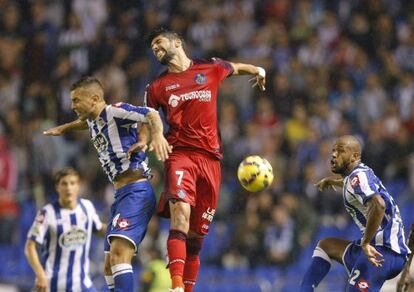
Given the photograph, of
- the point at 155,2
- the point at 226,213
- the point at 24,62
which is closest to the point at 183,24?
the point at 155,2

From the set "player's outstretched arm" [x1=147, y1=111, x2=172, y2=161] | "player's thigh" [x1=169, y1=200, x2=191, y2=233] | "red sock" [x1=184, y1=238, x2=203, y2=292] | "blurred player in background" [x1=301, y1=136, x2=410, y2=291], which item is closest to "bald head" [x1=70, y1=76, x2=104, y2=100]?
"player's outstretched arm" [x1=147, y1=111, x2=172, y2=161]

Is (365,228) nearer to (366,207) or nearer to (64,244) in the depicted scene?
(366,207)

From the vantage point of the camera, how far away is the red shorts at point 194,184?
10062mm

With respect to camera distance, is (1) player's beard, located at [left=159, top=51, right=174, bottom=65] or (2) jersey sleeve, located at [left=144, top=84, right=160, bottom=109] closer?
(2) jersey sleeve, located at [left=144, top=84, right=160, bottom=109]

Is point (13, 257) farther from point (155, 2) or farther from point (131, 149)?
point (131, 149)

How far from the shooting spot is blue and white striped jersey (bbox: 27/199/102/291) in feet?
40.0

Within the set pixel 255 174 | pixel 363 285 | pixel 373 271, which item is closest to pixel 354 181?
pixel 373 271

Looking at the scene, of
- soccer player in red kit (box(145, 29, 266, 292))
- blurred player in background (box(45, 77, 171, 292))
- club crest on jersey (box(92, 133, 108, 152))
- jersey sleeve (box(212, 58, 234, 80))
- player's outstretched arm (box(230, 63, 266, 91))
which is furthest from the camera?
player's outstretched arm (box(230, 63, 266, 91))

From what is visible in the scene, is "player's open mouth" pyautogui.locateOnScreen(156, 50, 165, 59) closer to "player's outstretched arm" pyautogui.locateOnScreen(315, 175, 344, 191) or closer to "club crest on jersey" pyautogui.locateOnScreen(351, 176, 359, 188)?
"player's outstretched arm" pyautogui.locateOnScreen(315, 175, 344, 191)

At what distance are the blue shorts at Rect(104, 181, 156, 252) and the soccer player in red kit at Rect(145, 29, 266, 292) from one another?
23 centimetres

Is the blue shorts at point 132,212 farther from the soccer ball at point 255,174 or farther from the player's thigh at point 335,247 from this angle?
the player's thigh at point 335,247

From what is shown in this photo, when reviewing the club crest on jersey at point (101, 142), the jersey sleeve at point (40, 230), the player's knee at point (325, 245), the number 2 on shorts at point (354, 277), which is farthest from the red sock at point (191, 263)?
the jersey sleeve at point (40, 230)

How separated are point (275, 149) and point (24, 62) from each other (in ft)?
17.9

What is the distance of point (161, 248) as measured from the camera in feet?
51.6
